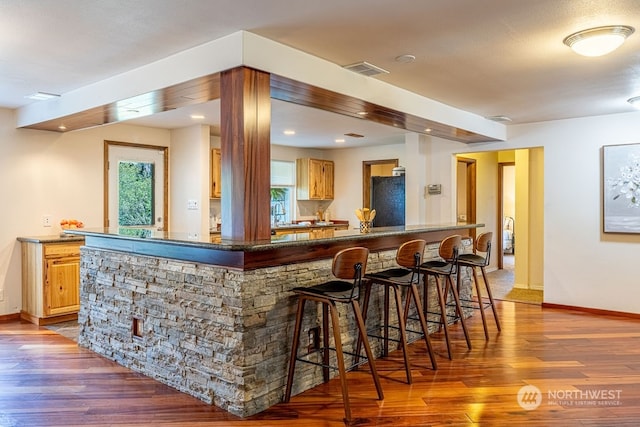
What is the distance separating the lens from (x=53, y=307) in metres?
4.88

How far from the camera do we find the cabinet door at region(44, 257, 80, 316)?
4.84m

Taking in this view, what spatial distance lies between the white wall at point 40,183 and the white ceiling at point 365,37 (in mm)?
1037

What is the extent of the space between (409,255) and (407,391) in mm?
967

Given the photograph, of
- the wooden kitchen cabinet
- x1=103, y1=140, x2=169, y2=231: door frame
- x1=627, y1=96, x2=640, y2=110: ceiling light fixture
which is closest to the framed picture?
x1=627, y1=96, x2=640, y2=110: ceiling light fixture

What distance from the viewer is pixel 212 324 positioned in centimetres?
279

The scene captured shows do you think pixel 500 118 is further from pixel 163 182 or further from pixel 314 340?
pixel 163 182

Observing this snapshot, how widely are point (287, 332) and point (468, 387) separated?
1306 mm

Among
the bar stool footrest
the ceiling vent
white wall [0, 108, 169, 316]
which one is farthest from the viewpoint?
white wall [0, 108, 169, 316]

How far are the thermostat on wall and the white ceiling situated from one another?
2254 millimetres

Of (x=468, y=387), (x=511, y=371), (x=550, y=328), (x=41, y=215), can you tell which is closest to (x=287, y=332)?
(x=468, y=387)

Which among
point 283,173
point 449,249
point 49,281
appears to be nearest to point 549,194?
point 449,249

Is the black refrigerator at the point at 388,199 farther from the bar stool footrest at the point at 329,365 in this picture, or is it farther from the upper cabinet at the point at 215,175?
the bar stool footrest at the point at 329,365

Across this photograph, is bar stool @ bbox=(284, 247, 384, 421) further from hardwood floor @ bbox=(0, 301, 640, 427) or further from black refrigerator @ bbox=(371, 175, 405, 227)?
black refrigerator @ bbox=(371, 175, 405, 227)

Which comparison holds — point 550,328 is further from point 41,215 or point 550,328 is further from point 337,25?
point 41,215
